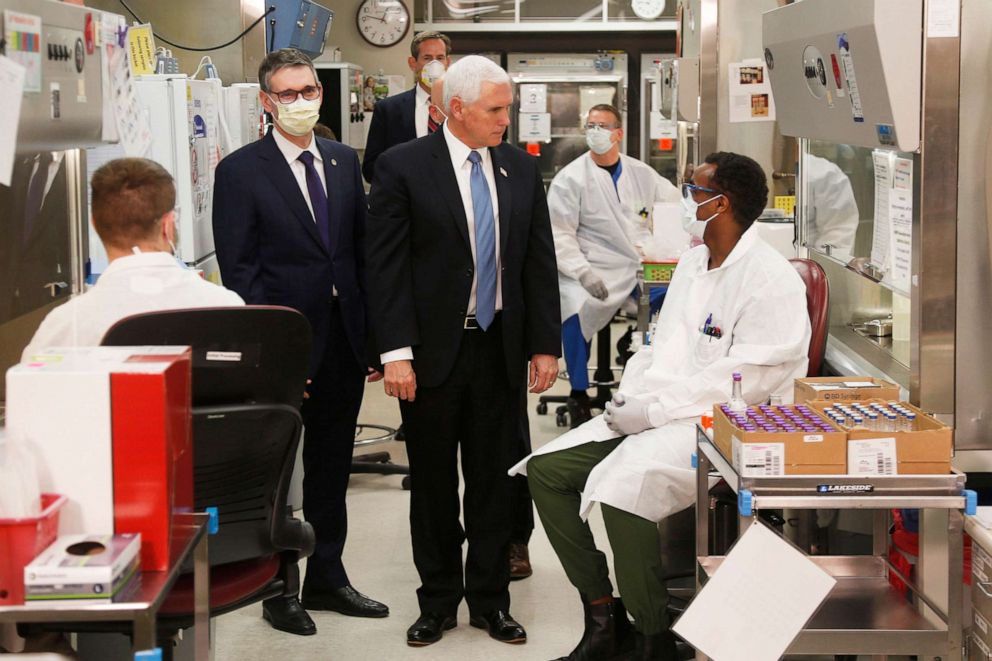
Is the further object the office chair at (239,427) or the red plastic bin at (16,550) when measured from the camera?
the office chair at (239,427)

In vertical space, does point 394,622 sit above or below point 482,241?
below

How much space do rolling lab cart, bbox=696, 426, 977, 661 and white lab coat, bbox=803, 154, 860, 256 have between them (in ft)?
4.82

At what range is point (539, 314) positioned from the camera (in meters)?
3.51

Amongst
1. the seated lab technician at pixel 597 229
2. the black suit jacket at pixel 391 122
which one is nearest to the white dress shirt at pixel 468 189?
the black suit jacket at pixel 391 122

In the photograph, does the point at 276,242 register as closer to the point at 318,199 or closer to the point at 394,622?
the point at 318,199

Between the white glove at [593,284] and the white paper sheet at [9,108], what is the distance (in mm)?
3956

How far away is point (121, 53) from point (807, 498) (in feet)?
6.77

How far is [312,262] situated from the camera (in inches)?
143

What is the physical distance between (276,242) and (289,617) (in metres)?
1.14

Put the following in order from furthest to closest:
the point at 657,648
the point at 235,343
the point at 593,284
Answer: the point at 593,284
the point at 657,648
the point at 235,343

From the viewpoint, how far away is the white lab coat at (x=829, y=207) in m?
3.94

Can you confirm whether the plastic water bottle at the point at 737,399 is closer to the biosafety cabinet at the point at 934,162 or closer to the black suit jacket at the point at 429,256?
the biosafety cabinet at the point at 934,162

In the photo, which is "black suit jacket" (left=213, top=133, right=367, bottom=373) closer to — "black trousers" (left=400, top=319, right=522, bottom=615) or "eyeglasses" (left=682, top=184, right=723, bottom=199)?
"black trousers" (left=400, top=319, right=522, bottom=615)

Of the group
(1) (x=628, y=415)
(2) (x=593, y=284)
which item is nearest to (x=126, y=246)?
(1) (x=628, y=415)
